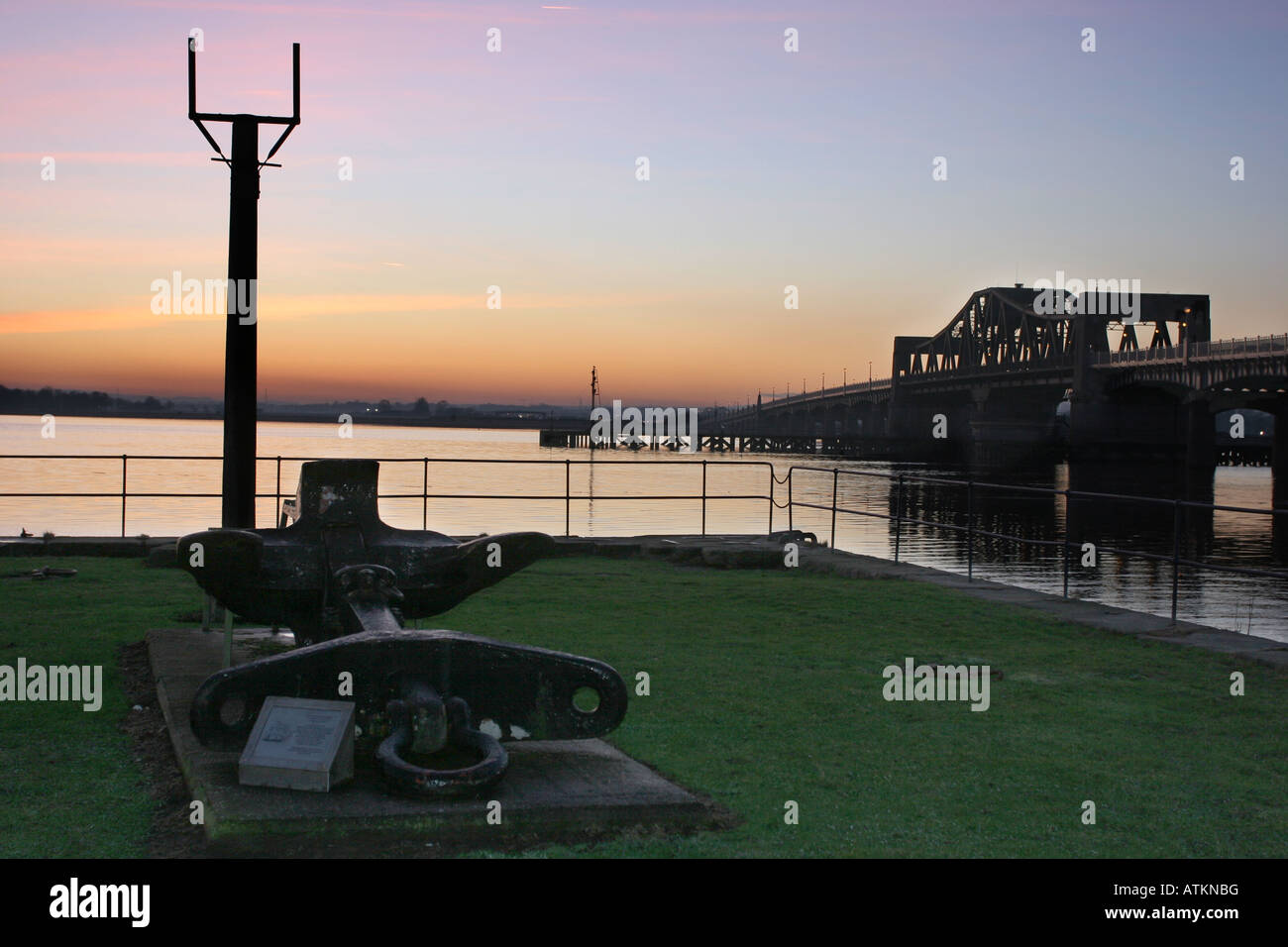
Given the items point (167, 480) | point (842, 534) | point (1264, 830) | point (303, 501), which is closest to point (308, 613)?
point (303, 501)

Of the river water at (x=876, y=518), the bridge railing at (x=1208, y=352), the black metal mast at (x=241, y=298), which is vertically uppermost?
the bridge railing at (x=1208, y=352)

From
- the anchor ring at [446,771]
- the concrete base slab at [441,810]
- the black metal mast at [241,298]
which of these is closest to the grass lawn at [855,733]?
the concrete base slab at [441,810]

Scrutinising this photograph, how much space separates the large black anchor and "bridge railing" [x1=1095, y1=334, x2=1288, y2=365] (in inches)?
3157

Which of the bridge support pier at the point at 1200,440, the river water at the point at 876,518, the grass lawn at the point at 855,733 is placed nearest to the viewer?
the grass lawn at the point at 855,733

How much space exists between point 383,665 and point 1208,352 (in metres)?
90.1

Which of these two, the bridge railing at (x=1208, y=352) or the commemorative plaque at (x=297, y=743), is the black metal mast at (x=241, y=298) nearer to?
the commemorative plaque at (x=297, y=743)

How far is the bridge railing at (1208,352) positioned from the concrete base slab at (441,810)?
80.3 meters

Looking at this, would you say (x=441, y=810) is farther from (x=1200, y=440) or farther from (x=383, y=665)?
(x=1200, y=440)

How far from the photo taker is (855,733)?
611 centimetres

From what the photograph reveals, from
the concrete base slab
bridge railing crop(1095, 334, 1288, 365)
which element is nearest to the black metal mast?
the concrete base slab

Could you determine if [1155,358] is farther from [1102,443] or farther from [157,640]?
[157,640]

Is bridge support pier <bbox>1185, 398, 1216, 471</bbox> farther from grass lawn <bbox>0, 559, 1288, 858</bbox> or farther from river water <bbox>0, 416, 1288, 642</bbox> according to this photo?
grass lawn <bbox>0, 559, 1288, 858</bbox>

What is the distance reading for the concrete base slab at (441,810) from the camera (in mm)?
4066
